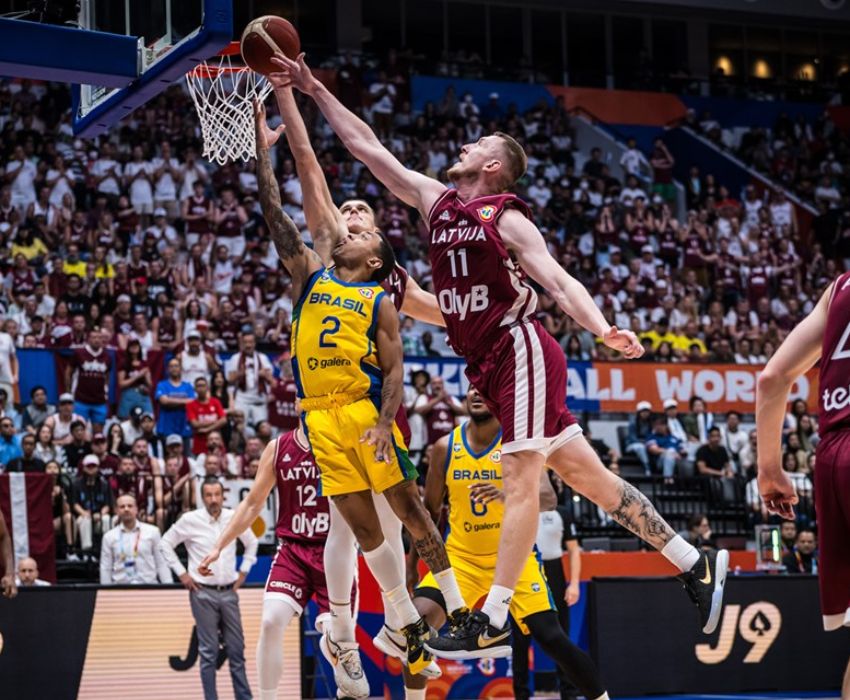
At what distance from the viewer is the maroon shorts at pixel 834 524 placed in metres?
5.20

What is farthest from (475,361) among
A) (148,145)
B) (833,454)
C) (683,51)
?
(683,51)

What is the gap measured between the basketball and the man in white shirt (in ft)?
25.3

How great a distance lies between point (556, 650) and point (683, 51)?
26689 mm

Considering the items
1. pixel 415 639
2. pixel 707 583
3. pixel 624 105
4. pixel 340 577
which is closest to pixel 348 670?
pixel 340 577

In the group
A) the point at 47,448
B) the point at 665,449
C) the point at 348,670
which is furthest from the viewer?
the point at 665,449

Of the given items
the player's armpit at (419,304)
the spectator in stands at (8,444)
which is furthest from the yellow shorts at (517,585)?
the spectator in stands at (8,444)

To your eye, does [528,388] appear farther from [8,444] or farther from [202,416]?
[202,416]

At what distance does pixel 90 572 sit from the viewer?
14984 mm

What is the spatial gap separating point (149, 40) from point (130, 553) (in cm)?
672

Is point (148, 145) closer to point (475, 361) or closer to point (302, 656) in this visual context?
point (302, 656)

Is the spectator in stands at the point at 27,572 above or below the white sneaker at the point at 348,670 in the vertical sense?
below

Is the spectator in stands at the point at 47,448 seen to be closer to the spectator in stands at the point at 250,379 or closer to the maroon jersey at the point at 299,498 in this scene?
the spectator in stands at the point at 250,379

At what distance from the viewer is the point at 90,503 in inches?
603

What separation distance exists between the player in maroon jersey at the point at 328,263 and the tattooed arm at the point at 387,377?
21.6 inches
